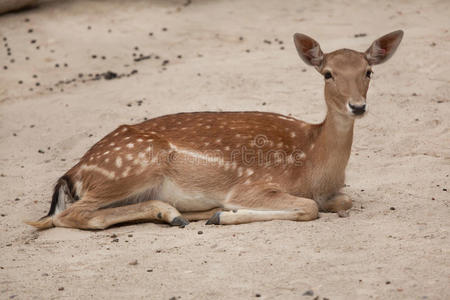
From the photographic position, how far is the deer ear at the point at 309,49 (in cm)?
622

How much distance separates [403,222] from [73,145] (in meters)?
4.44

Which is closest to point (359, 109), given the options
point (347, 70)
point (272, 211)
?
point (347, 70)

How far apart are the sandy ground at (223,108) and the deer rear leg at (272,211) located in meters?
0.19

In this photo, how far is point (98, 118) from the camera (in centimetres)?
901

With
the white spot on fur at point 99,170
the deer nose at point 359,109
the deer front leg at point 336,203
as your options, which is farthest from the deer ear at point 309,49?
the white spot on fur at point 99,170

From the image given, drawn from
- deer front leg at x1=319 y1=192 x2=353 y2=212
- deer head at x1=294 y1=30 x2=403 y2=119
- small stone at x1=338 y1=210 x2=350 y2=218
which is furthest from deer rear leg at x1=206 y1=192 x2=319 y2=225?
deer head at x1=294 y1=30 x2=403 y2=119

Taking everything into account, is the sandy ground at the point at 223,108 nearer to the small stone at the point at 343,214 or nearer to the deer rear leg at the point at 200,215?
the small stone at the point at 343,214

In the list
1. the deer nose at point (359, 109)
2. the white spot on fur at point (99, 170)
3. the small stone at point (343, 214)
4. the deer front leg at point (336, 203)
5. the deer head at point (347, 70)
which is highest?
the deer head at point (347, 70)

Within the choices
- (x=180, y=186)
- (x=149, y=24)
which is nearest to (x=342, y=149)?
(x=180, y=186)

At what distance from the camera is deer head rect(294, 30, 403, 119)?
5637mm

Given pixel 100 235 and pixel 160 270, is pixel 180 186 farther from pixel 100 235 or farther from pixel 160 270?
pixel 160 270

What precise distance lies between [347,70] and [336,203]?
46.1 inches

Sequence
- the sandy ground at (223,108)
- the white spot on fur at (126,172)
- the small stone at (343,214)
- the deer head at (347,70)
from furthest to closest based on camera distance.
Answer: the white spot on fur at (126,172) < the small stone at (343,214) < the deer head at (347,70) < the sandy ground at (223,108)

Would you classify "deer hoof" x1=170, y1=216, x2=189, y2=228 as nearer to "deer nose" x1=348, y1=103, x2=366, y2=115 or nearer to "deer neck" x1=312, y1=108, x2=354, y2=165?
"deer neck" x1=312, y1=108, x2=354, y2=165
